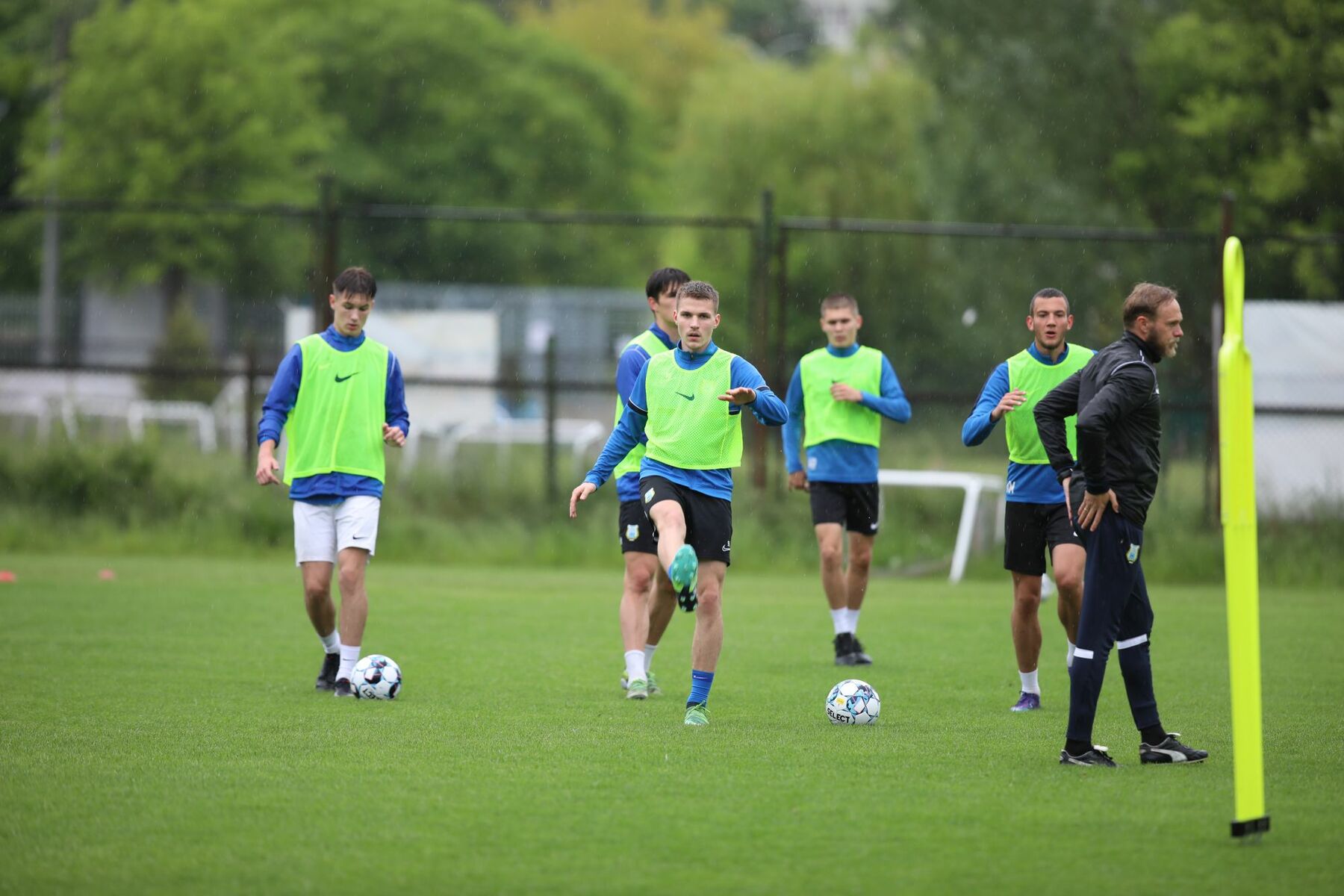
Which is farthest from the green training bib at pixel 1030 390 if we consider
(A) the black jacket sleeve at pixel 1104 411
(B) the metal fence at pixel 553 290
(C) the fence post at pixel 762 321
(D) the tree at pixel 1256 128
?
(D) the tree at pixel 1256 128

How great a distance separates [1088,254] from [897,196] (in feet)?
40.9

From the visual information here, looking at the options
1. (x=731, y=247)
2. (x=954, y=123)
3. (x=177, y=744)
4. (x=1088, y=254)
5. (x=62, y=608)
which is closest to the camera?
(x=177, y=744)

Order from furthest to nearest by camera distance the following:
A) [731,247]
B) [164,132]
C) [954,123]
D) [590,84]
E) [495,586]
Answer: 1. [590,84]
2. [731,247]
3. [164,132]
4. [954,123]
5. [495,586]

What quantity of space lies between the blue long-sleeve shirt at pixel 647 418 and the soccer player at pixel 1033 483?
1.27 metres

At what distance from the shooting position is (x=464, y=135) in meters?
49.0

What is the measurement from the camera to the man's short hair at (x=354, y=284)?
8.52m

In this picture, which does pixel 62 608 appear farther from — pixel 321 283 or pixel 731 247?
pixel 731 247

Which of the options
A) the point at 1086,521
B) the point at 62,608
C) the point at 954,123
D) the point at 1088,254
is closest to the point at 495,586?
the point at 62,608

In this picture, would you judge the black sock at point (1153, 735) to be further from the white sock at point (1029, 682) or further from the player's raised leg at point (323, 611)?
the player's raised leg at point (323, 611)

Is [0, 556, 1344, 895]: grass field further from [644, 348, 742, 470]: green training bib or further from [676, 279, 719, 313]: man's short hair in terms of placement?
[676, 279, 719, 313]: man's short hair

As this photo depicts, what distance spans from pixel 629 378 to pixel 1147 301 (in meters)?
3.14

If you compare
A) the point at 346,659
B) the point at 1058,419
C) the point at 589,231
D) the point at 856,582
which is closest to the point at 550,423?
the point at 856,582

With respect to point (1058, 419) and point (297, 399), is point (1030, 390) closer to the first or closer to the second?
point (1058, 419)

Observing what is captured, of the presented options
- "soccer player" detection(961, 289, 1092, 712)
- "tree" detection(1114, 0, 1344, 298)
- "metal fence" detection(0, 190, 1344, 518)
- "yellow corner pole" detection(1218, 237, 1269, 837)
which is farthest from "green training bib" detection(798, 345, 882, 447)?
"tree" detection(1114, 0, 1344, 298)
